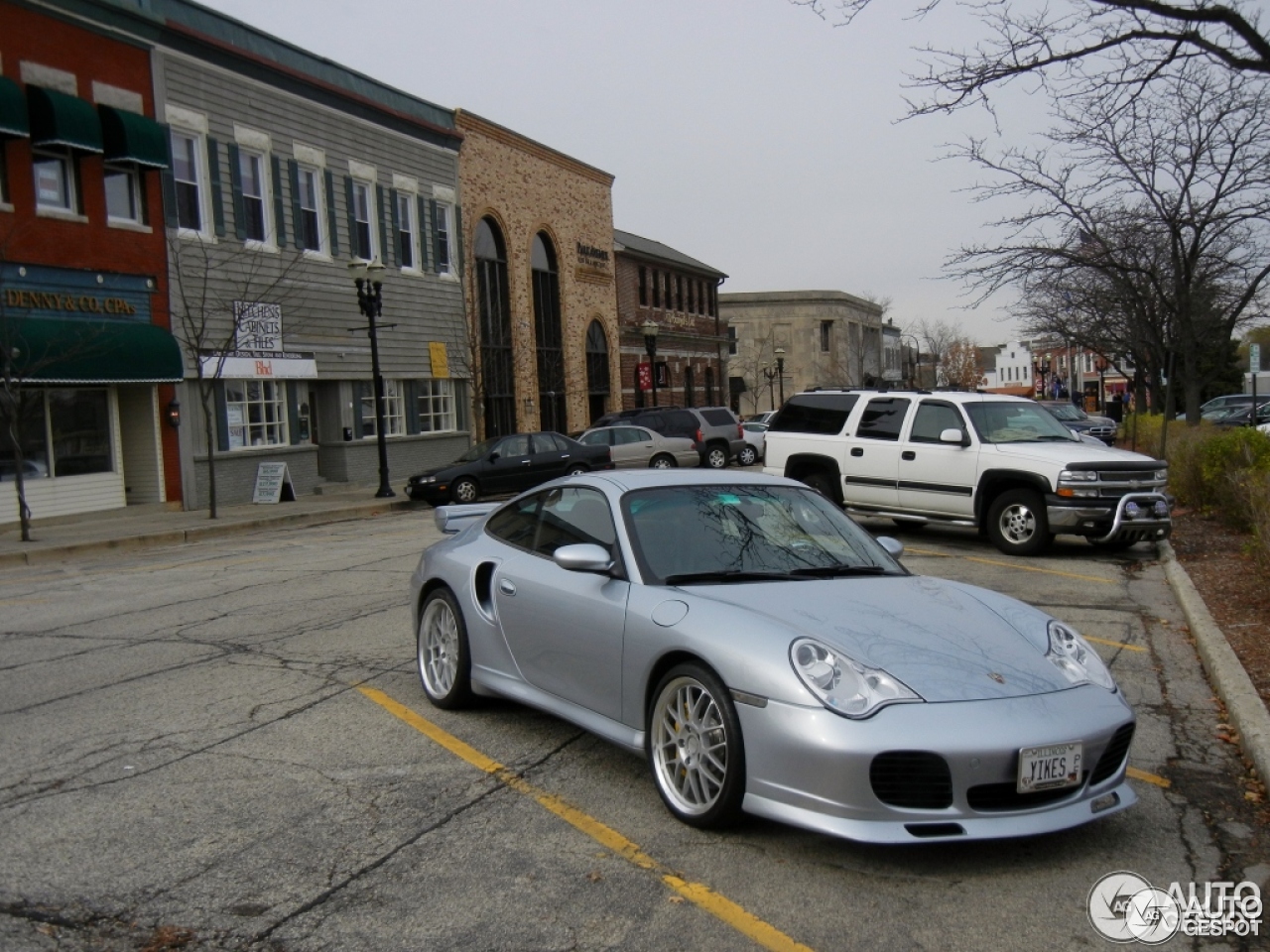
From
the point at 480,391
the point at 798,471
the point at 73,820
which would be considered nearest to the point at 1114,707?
the point at 73,820

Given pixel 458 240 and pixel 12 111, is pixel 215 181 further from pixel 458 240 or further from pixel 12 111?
pixel 458 240

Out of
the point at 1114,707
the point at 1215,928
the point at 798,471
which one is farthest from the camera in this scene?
the point at 798,471

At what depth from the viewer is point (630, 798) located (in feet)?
17.1

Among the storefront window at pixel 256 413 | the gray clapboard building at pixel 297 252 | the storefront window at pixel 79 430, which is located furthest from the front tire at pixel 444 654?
the storefront window at pixel 256 413

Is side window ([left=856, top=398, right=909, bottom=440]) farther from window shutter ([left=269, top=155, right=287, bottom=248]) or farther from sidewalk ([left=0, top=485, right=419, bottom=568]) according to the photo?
window shutter ([left=269, top=155, right=287, bottom=248])

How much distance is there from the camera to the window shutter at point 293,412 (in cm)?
2752

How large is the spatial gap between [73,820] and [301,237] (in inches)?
975

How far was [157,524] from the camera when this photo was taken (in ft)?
69.3

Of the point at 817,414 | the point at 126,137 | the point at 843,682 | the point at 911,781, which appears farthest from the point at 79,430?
the point at 911,781

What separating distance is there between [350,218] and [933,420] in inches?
790

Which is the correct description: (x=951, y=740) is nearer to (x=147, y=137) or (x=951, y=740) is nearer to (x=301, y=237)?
(x=147, y=137)

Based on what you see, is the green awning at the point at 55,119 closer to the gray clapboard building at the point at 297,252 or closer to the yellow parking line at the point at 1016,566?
the gray clapboard building at the point at 297,252

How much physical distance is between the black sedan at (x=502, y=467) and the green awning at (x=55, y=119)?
8.90 meters

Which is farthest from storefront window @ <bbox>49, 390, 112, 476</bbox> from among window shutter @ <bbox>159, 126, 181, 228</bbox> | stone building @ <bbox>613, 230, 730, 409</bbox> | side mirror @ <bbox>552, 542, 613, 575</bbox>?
stone building @ <bbox>613, 230, 730, 409</bbox>
